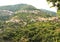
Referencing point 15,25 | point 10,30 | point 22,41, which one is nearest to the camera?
point 22,41

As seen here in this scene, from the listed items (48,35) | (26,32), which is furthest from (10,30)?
(48,35)

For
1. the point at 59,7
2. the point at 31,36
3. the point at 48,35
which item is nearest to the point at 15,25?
the point at 31,36

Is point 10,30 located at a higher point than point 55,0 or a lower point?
lower

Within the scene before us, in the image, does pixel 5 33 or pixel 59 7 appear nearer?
pixel 59 7

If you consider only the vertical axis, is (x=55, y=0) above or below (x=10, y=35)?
above

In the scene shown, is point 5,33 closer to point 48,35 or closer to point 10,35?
point 10,35

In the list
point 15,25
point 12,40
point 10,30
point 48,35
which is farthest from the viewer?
point 15,25

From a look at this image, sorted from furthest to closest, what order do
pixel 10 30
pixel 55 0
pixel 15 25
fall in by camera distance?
pixel 15 25, pixel 10 30, pixel 55 0

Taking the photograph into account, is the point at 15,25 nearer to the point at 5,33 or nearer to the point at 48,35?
the point at 5,33

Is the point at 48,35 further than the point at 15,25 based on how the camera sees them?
No
